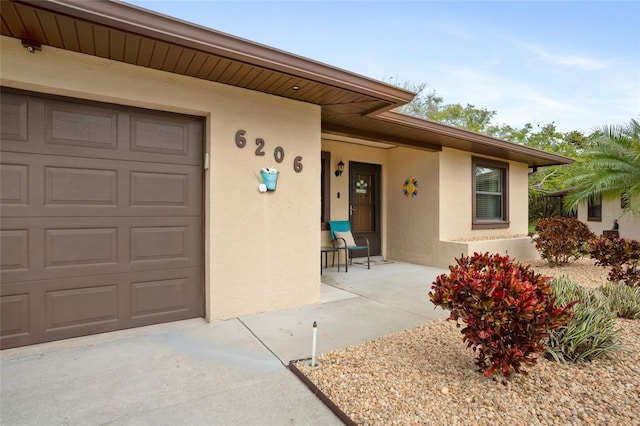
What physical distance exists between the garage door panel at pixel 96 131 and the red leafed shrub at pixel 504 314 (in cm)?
298

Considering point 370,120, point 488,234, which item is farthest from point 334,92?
point 488,234

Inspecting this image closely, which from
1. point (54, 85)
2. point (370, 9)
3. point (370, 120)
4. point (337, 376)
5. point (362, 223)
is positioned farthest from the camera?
point (362, 223)

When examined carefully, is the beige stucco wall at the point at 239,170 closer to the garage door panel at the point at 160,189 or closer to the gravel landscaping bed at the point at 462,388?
the garage door panel at the point at 160,189

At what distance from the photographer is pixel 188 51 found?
9.08 ft

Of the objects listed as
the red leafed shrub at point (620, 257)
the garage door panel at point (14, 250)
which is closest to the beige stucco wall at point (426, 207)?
the red leafed shrub at point (620, 257)

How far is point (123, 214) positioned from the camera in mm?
3168

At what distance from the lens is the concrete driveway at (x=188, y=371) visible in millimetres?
1938

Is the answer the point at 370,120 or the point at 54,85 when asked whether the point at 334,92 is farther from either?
the point at 54,85

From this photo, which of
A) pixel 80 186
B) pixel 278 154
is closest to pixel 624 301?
pixel 278 154

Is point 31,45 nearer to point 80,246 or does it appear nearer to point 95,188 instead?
point 95,188

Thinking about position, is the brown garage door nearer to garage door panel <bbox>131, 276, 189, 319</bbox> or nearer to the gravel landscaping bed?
garage door panel <bbox>131, 276, 189, 319</bbox>

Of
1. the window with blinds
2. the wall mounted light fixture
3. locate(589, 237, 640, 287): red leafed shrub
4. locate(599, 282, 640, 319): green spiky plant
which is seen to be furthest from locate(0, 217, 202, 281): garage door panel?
the window with blinds

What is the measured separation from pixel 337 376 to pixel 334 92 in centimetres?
289

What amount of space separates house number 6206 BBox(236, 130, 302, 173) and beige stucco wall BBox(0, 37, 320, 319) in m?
0.05
